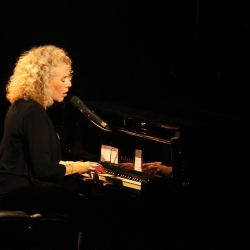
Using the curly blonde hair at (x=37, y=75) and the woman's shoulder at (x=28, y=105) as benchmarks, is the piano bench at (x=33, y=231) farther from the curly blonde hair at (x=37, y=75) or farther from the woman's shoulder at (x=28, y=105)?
the curly blonde hair at (x=37, y=75)

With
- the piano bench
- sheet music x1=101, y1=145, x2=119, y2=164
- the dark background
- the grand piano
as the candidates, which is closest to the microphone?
the grand piano

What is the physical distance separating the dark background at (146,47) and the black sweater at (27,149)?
1031mm

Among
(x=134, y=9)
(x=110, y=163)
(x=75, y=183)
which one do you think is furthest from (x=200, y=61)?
(x=75, y=183)

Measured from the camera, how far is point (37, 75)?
3418mm

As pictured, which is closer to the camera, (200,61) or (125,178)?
(125,178)

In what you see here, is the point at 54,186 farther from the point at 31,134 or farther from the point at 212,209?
the point at 212,209

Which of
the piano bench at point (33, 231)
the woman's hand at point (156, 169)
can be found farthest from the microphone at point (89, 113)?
the piano bench at point (33, 231)

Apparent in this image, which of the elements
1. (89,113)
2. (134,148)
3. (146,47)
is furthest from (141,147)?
(146,47)

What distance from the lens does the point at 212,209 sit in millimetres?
3258

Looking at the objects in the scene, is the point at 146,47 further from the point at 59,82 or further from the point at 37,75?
the point at 37,75

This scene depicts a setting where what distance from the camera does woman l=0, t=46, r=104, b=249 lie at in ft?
10.5

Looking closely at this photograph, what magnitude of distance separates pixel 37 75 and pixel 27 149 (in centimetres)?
47

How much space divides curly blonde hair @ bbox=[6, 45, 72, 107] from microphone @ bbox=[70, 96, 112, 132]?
0.22 m

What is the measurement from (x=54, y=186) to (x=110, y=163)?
583 mm
